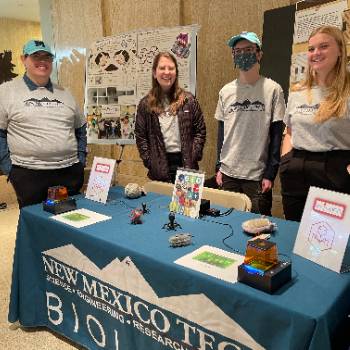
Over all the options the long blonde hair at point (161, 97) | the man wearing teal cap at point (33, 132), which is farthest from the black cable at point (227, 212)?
the man wearing teal cap at point (33, 132)

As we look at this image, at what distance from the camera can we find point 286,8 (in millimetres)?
2619

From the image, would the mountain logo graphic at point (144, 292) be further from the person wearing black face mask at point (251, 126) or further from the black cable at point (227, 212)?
the person wearing black face mask at point (251, 126)

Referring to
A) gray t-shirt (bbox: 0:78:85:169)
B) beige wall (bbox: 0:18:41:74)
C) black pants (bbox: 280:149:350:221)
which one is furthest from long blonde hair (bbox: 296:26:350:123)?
beige wall (bbox: 0:18:41:74)

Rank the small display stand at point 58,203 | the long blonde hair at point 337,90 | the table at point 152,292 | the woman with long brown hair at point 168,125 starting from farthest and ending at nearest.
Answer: the woman with long brown hair at point 168,125 < the small display stand at point 58,203 < the long blonde hair at point 337,90 < the table at point 152,292

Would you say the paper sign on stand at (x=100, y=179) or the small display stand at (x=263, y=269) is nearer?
the small display stand at (x=263, y=269)

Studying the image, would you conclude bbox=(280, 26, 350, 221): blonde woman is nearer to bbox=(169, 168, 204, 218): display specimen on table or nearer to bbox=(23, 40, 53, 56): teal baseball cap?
bbox=(169, 168, 204, 218): display specimen on table

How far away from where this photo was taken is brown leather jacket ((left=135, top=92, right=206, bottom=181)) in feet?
7.74

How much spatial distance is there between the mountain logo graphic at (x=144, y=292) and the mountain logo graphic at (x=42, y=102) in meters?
0.87

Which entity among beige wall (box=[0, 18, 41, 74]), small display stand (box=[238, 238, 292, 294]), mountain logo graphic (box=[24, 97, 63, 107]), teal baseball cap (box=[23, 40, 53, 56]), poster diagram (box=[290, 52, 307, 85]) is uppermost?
beige wall (box=[0, 18, 41, 74])

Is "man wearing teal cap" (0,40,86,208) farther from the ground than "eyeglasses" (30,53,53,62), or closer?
closer

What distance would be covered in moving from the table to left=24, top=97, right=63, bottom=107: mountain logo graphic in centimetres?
60

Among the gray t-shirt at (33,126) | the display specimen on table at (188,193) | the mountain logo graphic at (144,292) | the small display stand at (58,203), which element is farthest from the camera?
the gray t-shirt at (33,126)

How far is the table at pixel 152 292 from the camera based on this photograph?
39.3 inches

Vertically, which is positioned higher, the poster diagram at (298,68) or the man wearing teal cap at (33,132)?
the poster diagram at (298,68)
